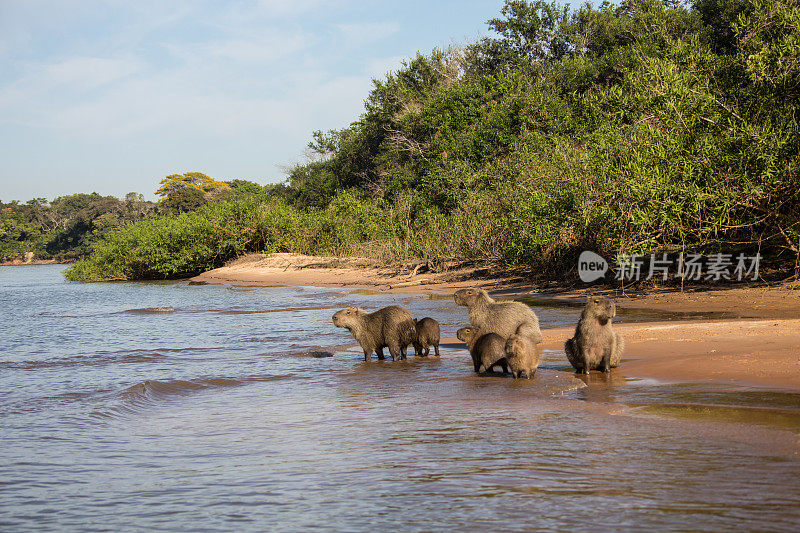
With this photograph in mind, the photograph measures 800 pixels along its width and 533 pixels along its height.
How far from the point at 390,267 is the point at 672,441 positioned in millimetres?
20436

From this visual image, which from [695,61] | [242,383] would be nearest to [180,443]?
[242,383]

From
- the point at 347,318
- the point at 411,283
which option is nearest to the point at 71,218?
the point at 411,283

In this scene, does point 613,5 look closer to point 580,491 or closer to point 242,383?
point 242,383

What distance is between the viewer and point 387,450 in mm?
5000

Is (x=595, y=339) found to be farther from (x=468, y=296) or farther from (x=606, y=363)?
(x=468, y=296)

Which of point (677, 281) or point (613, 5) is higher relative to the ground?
point (613, 5)

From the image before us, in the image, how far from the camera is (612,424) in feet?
17.3

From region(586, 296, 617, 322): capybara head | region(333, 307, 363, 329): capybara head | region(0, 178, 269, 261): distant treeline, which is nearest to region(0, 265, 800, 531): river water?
region(333, 307, 363, 329): capybara head

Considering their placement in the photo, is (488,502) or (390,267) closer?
(488,502)

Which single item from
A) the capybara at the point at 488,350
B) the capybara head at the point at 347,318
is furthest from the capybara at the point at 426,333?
the capybara at the point at 488,350

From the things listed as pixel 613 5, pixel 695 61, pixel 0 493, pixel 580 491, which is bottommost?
pixel 0 493

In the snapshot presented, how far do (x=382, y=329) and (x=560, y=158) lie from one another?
9386mm

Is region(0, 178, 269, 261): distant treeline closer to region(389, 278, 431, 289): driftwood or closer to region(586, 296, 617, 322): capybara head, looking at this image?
region(389, 278, 431, 289): driftwood

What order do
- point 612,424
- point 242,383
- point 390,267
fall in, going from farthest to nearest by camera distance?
point 390,267, point 242,383, point 612,424
